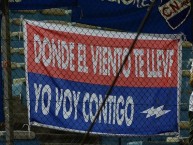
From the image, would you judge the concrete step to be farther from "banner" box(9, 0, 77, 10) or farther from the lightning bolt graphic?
"banner" box(9, 0, 77, 10)

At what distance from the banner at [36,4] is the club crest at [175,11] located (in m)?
1.23

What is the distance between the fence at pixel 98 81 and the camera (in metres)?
9.01

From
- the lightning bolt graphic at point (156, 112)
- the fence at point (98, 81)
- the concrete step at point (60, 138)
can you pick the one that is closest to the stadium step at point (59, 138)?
the concrete step at point (60, 138)

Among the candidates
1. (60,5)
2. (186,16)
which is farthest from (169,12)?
(60,5)

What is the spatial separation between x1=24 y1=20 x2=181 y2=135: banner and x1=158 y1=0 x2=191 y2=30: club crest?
0.21 metres

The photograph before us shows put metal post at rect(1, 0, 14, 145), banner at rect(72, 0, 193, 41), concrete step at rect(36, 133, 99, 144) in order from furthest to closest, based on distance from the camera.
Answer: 1. concrete step at rect(36, 133, 99, 144)
2. banner at rect(72, 0, 193, 41)
3. metal post at rect(1, 0, 14, 145)

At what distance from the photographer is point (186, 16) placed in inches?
376

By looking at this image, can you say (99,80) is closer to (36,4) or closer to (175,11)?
(36,4)

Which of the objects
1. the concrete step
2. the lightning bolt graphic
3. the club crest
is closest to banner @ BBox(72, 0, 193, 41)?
the club crest

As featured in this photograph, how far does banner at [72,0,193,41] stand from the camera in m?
9.30

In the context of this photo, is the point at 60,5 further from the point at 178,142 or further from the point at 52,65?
the point at 178,142

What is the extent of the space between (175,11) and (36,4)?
1.90 m

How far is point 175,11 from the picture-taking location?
9594mm

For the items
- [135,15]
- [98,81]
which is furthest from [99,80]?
[135,15]
